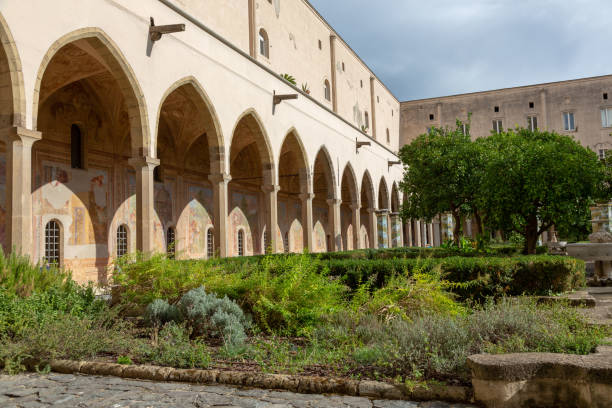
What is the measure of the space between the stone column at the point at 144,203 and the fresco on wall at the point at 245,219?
435 inches

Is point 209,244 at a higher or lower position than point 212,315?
higher

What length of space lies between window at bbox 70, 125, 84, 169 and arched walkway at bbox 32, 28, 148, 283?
2 centimetres

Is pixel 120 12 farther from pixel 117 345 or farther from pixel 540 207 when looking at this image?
pixel 540 207

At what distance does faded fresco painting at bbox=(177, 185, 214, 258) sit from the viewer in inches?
781

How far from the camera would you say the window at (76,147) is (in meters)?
15.5

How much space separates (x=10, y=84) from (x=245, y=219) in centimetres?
1593

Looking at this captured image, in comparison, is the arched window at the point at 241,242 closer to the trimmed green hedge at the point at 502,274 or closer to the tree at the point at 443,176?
the tree at the point at 443,176

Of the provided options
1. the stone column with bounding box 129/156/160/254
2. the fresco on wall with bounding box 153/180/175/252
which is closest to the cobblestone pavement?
the stone column with bounding box 129/156/160/254

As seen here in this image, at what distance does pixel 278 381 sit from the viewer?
4355 mm

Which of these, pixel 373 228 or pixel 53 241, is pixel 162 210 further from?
pixel 373 228

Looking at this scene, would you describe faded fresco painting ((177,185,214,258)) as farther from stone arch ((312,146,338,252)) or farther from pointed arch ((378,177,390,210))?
pointed arch ((378,177,390,210))

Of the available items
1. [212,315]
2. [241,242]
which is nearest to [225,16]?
[241,242]

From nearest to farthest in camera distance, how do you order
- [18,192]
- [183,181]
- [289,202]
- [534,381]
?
[534,381] → [18,192] → [183,181] → [289,202]

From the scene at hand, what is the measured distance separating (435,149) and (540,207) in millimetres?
8903
